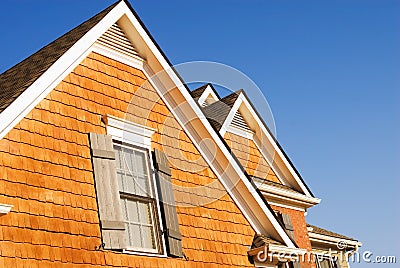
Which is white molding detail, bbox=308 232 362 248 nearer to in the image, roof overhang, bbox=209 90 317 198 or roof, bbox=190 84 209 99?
roof overhang, bbox=209 90 317 198

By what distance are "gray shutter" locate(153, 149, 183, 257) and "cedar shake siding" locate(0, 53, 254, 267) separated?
14 centimetres

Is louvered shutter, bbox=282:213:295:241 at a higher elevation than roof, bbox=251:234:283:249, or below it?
higher

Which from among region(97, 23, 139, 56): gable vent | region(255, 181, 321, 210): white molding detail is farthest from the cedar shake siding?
region(255, 181, 321, 210): white molding detail

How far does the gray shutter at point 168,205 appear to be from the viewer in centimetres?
863

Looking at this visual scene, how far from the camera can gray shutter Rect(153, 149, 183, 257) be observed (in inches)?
340

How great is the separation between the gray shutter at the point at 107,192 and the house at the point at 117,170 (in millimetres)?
15

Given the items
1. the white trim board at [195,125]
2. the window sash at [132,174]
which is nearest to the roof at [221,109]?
the white trim board at [195,125]

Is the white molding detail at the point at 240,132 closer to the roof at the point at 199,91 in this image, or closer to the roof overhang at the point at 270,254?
the roof at the point at 199,91

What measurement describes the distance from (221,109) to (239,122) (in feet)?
1.95

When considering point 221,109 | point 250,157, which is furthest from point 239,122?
point 250,157

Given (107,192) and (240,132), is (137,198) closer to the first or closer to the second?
(107,192)

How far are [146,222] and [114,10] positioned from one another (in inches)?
139

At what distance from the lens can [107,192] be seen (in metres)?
8.14

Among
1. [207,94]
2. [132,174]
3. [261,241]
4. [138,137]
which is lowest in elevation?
[261,241]
